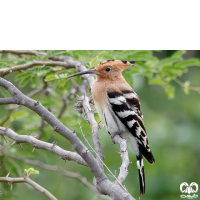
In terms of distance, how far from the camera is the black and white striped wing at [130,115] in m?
3.15

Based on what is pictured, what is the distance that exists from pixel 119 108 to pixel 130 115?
109mm

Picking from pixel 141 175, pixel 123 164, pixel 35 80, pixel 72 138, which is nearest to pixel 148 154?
pixel 141 175

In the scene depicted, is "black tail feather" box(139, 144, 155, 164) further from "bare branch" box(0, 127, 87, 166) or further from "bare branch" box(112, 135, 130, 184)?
"bare branch" box(0, 127, 87, 166)

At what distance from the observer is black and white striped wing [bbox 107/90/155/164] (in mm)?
3148

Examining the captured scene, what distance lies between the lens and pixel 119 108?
317 centimetres

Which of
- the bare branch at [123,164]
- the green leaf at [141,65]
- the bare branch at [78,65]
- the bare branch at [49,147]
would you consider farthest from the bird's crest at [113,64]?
the bare branch at [49,147]

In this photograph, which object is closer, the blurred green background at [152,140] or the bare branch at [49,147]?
the bare branch at [49,147]

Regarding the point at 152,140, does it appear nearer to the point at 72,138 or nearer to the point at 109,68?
the point at 109,68

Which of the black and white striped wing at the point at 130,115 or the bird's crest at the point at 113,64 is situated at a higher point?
the bird's crest at the point at 113,64

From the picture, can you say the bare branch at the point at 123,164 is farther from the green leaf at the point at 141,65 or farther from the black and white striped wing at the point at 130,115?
the green leaf at the point at 141,65
